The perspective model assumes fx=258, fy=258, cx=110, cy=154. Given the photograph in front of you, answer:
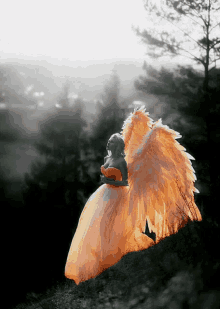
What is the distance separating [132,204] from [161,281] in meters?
1.53

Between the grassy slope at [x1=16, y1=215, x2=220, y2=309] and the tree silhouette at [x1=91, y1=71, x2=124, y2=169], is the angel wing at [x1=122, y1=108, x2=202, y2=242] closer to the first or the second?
the grassy slope at [x1=16, y1=215, x2=220, y2=309]

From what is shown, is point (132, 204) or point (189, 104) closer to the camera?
point (132, 204)

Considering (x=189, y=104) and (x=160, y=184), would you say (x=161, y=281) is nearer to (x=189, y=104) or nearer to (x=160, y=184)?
(x=160, y=184)

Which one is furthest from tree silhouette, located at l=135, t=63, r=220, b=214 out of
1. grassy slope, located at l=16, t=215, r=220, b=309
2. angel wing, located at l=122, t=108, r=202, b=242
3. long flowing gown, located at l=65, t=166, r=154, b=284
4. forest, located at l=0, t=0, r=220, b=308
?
grassy slope, located at l=16, t=215, r=220, b=309

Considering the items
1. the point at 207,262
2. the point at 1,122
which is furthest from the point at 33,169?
the point at 207,262

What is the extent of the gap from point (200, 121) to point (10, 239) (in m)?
6.19

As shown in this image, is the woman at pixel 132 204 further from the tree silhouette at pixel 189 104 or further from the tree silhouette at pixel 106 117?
the tree silhouette at pixel 106 117

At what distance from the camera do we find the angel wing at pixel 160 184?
3.36 meters

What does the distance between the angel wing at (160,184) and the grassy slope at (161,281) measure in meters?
0.32

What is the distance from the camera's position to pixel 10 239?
6.47 metres

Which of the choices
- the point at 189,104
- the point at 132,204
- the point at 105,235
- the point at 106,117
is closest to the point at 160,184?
the point at 132,204

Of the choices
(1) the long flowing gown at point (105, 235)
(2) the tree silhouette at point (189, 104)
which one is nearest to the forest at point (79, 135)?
(2) the tree silhouette at point (189, 104)

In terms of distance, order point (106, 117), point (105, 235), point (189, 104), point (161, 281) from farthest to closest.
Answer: point (106, 117) < point (189, 104) < point (105, 235) < point (161, 281)

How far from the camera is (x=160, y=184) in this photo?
3404mm
